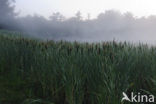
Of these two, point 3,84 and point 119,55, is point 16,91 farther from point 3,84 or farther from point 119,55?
point 119,55

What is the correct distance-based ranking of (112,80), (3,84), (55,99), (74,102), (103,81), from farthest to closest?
(3,84) → (55,99) → (74,102) → (103,81) → (112,80)

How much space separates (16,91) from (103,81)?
1916 millimetres

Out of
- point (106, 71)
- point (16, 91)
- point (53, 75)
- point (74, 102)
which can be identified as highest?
point (106, 71)

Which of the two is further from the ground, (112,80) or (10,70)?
(112,80)

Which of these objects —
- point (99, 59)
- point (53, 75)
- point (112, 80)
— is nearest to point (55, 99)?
point (53, 75)

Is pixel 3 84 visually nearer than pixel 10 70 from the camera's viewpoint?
Yes

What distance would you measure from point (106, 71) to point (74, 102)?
21.5 inches

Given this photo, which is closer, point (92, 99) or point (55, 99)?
point (92, 99)

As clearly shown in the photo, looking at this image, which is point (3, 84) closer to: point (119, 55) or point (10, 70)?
point (10, 70)

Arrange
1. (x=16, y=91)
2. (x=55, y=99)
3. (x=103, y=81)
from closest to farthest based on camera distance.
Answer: (x=103, y=81) < (x=55, y=99) < (x=16, y=91)

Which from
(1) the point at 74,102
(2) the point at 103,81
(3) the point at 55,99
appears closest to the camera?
(2) the point at 103,81

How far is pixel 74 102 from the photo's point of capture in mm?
2348

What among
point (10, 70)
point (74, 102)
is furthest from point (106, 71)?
point (10, 70)

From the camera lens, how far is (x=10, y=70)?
4.32 meters
